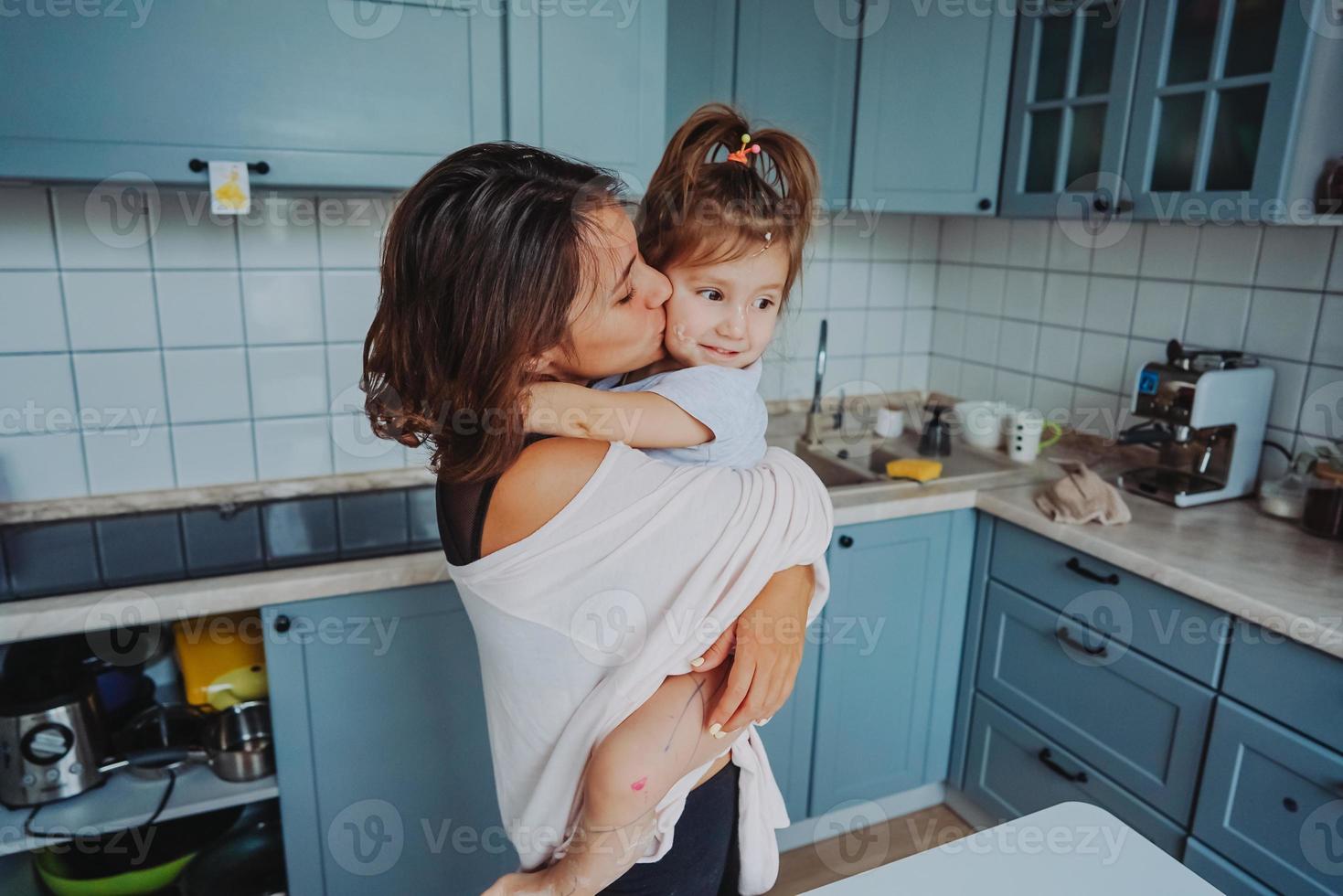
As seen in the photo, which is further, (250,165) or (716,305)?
(250,165)

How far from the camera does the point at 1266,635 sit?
1.45m

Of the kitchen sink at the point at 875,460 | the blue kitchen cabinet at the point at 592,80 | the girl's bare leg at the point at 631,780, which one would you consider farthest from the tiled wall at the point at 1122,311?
the girl's bare leg at the point at 631,780

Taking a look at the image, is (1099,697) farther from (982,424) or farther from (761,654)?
(761,654)

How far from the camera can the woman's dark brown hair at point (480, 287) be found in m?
0.73

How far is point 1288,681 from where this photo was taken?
142 cm

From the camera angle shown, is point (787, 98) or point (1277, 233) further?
point (787, 98)

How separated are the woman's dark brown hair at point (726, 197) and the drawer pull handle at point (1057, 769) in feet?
4.43

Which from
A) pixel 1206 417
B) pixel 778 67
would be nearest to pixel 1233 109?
pixel 1206 417

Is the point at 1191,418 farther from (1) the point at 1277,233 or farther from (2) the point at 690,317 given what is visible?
(2) the point at 690,317

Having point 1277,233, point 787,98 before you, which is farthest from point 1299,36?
point 787,98

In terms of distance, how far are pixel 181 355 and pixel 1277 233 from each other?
2.23 meters

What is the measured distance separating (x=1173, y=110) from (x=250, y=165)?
172 cm

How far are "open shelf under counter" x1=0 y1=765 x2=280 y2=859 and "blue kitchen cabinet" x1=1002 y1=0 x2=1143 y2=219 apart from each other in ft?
6.47

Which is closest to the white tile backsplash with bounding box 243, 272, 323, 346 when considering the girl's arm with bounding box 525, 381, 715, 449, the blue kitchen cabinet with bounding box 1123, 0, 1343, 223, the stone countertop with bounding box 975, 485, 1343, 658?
the girl's arm with bounding box 525, 381, 715, 449
